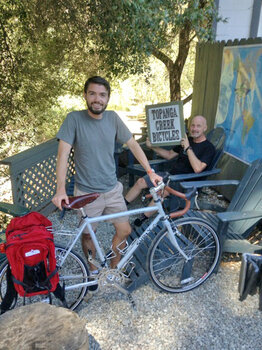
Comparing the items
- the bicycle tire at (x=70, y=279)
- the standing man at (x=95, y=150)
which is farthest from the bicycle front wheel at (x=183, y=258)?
the bicycle tire at (x=70, y=279)

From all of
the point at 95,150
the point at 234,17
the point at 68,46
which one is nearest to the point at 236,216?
the point at 95,150

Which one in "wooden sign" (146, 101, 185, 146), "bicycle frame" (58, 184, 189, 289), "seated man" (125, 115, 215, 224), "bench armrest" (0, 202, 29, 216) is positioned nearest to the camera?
"bicycle frame" (58, 184, 189, 289)

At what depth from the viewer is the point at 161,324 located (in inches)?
90.0

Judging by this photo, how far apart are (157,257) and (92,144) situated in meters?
1.30

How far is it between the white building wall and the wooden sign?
11.5 ft

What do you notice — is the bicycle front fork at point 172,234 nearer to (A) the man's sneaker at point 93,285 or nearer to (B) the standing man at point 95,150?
(B) the standing man at point 95,150

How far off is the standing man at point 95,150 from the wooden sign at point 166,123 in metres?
1.38

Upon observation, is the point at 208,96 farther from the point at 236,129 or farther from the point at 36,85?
the point at 36,85

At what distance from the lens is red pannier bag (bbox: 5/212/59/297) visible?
1828mm

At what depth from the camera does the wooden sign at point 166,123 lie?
3705 millimetres

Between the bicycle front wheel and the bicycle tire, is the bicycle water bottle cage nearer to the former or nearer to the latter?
the bicycle tire

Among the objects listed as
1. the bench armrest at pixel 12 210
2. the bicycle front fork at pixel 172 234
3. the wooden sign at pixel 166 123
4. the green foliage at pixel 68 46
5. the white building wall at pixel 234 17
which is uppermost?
the white building wall at pixel 234 17

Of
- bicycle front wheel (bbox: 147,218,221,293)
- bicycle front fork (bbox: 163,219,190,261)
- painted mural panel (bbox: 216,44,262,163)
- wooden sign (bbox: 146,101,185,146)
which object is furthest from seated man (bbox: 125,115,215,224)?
bicycle front fork (bbox: 163,219,190,261)

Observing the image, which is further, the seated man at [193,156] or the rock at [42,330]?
the seated man at [193,156]
